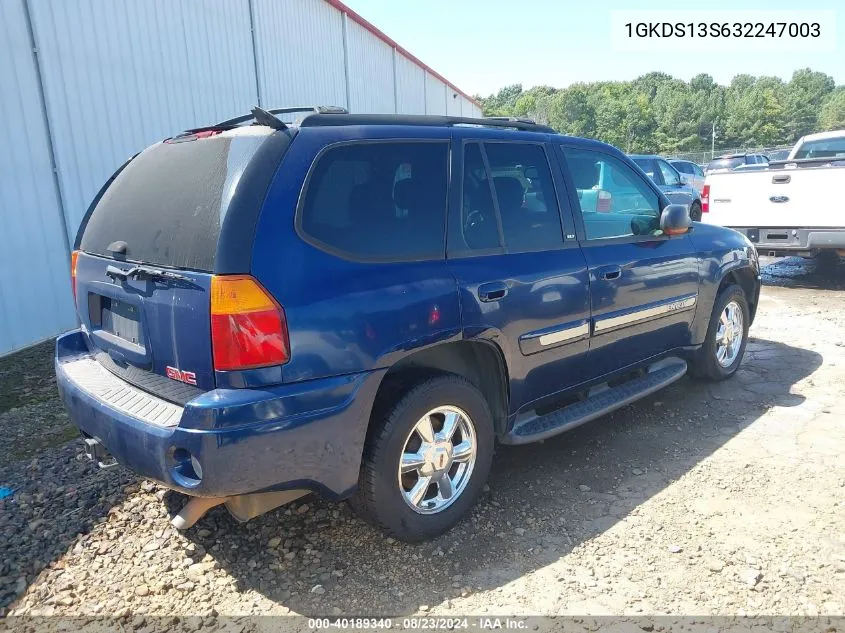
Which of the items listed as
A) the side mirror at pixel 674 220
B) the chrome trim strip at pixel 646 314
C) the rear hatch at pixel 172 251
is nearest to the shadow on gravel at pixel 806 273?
the chrome trim strip at pixel 646 314

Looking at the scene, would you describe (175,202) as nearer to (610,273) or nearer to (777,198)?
(610,273)

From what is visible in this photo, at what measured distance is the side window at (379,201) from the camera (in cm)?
252

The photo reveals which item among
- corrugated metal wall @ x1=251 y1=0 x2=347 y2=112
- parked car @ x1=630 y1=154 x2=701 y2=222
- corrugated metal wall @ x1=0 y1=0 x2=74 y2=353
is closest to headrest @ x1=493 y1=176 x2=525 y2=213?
corrugated metal wall @ x1=0 y1=0 x2=74 y2=353

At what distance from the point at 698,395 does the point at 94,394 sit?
13.4ft

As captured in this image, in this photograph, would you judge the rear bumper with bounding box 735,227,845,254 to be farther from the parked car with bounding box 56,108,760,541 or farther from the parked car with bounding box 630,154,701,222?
the parked car with bounding box 630,154,701,222

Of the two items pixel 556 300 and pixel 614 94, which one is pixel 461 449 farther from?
pixel 614 94

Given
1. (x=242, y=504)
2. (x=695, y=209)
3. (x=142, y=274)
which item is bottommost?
(x=242, y=504)

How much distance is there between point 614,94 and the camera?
392ft

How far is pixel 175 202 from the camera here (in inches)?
104

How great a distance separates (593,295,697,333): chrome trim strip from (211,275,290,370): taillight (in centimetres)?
204

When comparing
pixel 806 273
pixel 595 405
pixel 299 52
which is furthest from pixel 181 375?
pixel 299 52

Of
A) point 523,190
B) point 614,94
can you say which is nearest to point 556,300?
point 523,190

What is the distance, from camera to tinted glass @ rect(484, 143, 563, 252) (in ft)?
10.7

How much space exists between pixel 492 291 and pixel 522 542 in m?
1.20
